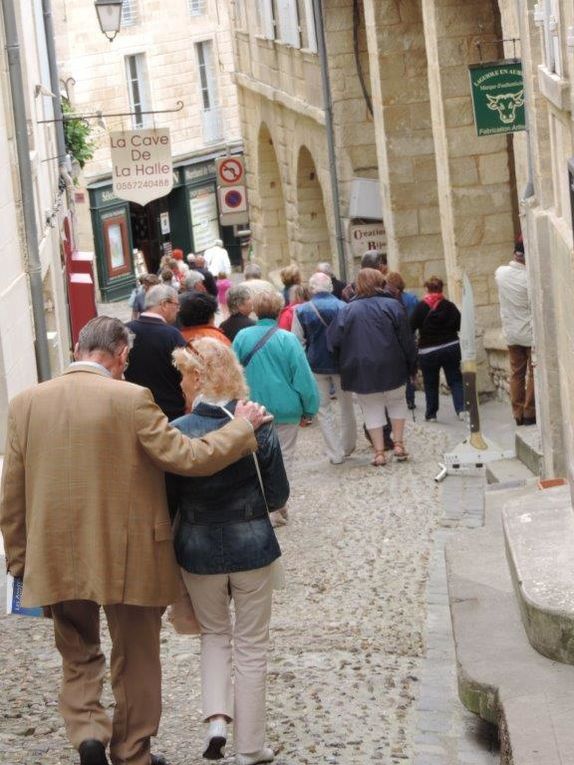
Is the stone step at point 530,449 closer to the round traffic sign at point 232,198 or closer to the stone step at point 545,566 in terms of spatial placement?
the stone step at point 545,566

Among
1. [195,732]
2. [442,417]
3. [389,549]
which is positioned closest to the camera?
[195,732]

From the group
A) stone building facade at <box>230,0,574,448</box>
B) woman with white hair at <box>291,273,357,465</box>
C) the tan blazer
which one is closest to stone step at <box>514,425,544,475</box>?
stone building facade at <box>230,0,574,448</box>

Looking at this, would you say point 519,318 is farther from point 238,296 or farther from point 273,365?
point 273,365

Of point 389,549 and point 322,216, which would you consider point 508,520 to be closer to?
point 389,549

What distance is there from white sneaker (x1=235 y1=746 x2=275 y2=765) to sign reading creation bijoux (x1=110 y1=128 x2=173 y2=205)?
17.4 m

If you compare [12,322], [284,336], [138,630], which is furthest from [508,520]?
[12,322]

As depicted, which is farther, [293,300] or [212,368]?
[293,300]

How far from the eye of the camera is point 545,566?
675cm

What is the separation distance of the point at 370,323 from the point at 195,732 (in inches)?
264

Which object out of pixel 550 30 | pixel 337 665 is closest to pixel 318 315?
pixel 550 30

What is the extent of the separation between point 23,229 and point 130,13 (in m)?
25.0

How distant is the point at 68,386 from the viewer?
5633mm

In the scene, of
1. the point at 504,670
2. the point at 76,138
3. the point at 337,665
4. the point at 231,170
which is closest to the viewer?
the point at 504,670

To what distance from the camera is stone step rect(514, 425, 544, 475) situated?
11732mm
